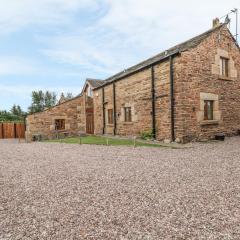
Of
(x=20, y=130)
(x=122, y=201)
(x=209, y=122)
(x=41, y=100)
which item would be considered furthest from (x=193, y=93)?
(x=41, y=100)

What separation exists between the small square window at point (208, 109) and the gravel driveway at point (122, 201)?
6.77m

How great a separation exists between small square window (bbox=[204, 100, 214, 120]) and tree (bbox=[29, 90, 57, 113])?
44.7 meters

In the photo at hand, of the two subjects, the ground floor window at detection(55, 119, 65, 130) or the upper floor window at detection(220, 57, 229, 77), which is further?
the ground floor window at detection(55, 119, 65, 130)

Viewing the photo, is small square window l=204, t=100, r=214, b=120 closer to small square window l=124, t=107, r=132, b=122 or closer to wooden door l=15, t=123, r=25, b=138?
small square window l=124, t=107, r=132, b=122

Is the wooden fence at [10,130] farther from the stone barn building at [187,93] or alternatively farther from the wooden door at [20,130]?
the stone barn building at [187,93]

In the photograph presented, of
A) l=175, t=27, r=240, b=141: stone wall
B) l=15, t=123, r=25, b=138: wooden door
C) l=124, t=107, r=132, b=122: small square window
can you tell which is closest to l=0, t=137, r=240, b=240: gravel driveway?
l=175, t=27, r=240, b=141: stone wall

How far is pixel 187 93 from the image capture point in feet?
42.2

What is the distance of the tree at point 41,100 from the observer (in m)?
54.6

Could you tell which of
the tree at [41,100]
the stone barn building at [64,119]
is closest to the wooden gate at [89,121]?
the stone barn building at [64,119]

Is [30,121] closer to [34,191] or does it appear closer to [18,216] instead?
[34,191]

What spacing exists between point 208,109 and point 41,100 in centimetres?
4833

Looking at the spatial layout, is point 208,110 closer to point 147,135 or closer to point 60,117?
point 147,135

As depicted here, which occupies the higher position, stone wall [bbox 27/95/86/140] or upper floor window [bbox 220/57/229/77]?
upper floor window [bbox 220/57/229/77]

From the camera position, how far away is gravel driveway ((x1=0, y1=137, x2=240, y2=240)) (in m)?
3.27
